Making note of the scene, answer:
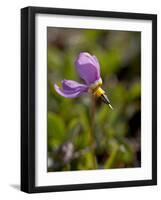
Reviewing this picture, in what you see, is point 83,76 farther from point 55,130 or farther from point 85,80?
point 55,130

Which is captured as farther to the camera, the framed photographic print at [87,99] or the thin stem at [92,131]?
the thin stem at [92,131]

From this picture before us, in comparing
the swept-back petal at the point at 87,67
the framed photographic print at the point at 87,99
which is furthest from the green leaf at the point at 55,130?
the swept-back petal at the point at 87,67

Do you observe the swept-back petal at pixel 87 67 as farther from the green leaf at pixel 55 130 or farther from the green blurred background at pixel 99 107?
the green leaf at pixel 55 130

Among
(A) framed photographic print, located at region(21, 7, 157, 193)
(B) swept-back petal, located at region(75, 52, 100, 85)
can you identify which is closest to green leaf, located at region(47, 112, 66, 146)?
(A) framed photographic print, located at region(21, 7, 157, 193)

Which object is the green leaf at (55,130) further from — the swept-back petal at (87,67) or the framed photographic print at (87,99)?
the swept-back petal at (87,67)

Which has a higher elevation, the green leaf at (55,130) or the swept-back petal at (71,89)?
the swept-back petal at (71,89)

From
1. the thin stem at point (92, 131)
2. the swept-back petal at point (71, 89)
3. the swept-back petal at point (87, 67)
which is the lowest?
the thin stem at point (92, 131)

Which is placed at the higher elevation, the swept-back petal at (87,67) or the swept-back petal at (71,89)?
the swept-back petal at (87,67)
